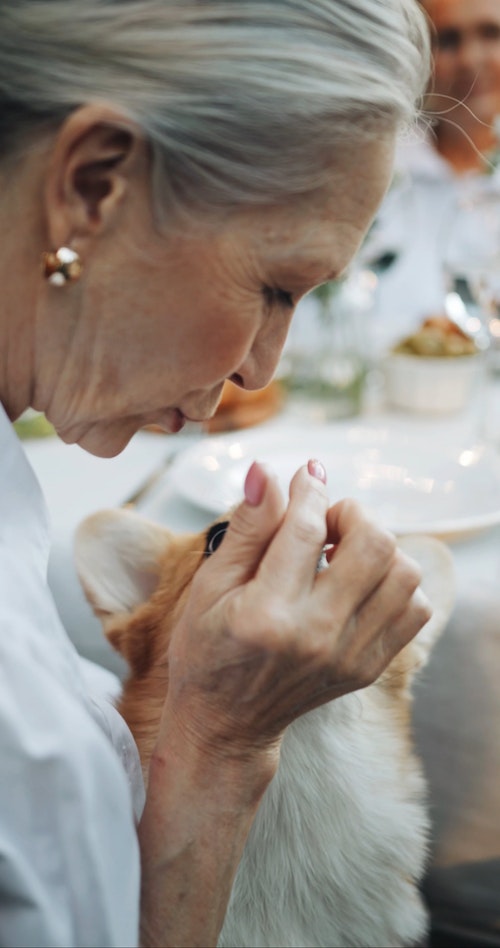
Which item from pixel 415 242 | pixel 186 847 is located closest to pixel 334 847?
pixel 186 847

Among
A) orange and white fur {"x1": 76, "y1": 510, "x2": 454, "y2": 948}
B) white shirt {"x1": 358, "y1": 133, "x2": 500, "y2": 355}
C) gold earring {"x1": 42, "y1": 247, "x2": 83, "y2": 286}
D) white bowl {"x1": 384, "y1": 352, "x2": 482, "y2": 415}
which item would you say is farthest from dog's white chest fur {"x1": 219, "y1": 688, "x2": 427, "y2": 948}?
white shirt {"x1": 358, "y1": 133, "x2": 500, "y2": 355}

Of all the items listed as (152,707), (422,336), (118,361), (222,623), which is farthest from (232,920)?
(422,336)

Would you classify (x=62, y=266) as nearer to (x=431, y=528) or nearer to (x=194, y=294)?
(x=194, y=294)

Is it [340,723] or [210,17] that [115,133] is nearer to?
[210,17]

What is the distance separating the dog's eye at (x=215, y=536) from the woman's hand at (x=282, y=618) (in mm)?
200

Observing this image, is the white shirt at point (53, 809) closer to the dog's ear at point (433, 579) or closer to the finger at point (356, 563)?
the finger at point (356, 563)

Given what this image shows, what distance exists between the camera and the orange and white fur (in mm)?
899

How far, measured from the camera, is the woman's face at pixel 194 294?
61 centimetres

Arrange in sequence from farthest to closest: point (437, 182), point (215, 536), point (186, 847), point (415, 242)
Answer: point (437, 182) → point (415, 242) → point (215, 536) → point (186, 847)

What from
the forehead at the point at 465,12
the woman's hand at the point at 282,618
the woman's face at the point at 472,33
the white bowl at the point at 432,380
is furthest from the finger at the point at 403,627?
the forehead at the point at 465,12

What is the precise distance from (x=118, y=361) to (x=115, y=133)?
17 centimetres

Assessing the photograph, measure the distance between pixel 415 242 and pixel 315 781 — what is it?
2.32m

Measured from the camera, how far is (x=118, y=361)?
2.15ft

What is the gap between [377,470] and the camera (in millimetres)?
1406
